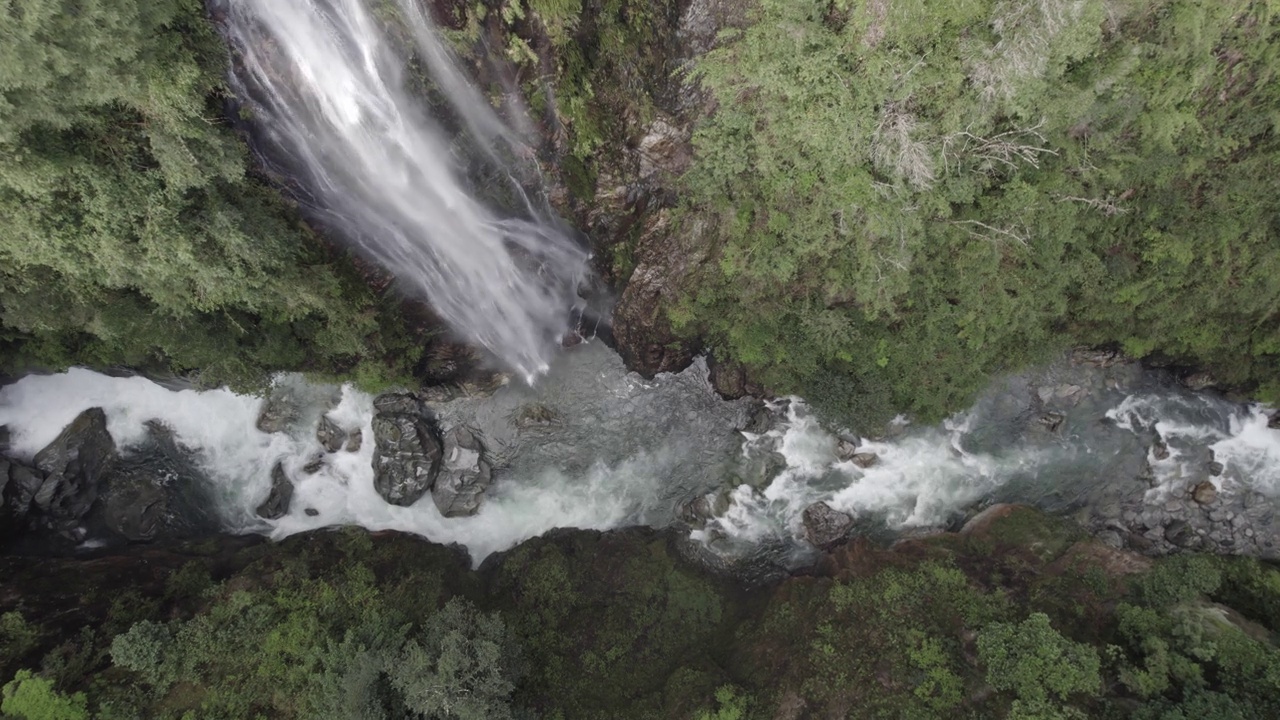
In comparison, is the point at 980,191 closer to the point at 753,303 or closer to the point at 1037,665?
the point at 753,303

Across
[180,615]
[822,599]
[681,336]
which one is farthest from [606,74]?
[180,615]

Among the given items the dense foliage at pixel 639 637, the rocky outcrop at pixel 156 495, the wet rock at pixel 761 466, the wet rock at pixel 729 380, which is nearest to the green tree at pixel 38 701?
the dense foliage at pixel 639 637

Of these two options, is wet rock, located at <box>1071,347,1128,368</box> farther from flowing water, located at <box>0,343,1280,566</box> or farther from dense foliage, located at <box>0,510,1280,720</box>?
dense foliage, located at <box>0,510,1280,720</box>

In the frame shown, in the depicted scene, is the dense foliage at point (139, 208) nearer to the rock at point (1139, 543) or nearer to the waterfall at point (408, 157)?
the waterfall at point (408, 157)

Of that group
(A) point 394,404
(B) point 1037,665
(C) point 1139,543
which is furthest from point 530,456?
(C) point 1139,543

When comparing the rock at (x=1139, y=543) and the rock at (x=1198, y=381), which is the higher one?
the rock at (x=1198, y=381)
